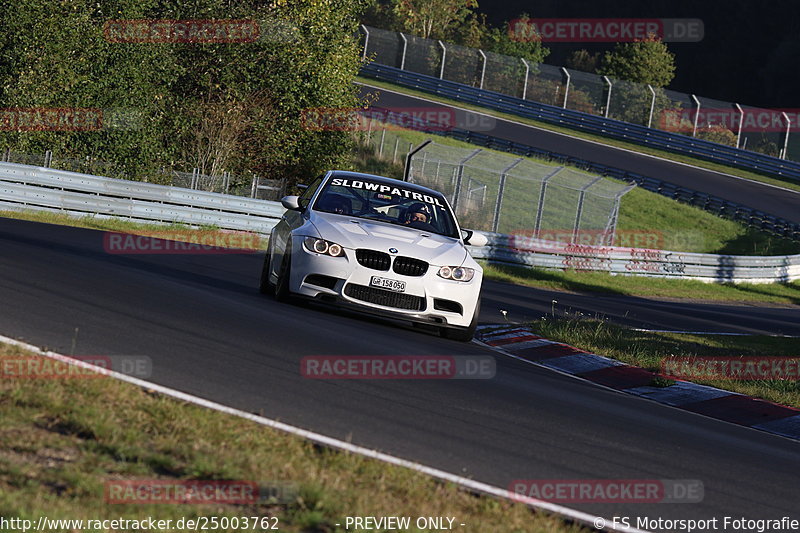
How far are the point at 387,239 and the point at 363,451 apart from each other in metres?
5.23

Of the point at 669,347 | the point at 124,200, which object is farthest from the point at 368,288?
the point at 124,200

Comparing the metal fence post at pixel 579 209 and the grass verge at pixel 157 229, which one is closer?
the grass verge at pixel 157 229

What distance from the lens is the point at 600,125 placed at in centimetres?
5131

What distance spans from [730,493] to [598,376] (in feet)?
18.0

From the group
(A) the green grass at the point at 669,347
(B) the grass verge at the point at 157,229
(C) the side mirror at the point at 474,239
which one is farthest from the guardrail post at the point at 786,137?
(C) the side mirror at the point at 474,239

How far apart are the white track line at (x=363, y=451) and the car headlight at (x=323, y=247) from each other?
4.03 m

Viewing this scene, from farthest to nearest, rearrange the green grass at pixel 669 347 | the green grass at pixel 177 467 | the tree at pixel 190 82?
the tree at pixel 190 82 < the green grass at pixel 669 347 < the green grass at pixel 177 467

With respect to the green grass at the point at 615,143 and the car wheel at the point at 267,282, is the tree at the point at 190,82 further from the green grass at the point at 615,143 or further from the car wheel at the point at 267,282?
the green grass at the point at 615,143

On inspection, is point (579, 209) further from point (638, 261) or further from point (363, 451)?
point (363, 451)

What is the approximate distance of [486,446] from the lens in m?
6.64

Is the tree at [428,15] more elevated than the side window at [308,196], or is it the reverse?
the tree at [428,15]

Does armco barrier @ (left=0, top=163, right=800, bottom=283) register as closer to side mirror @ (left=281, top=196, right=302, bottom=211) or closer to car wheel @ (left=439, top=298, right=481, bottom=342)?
side mirror @ (left=281, top=196, right=302, bottom=211)

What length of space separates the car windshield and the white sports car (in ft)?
0.08

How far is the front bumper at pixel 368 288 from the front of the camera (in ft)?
35.5
